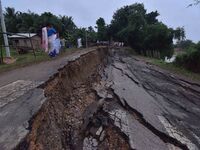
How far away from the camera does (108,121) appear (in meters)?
5.29

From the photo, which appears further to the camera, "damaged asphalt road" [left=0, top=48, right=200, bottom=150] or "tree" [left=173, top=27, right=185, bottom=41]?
"tree" [left=173, top=27, right=185, bottom=41]

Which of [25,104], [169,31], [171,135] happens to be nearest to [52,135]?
[25,104]

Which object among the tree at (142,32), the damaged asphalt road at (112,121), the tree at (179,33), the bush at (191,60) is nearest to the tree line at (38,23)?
the tree at (142,32)

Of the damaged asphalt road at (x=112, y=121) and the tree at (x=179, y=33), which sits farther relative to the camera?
the tree at (x=179, y=33)

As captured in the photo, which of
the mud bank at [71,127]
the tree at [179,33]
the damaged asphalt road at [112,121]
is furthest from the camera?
the tree at [179,33]

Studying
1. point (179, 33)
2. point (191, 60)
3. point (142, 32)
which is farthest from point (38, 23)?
point (191, 60)

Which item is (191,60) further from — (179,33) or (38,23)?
(38,23)

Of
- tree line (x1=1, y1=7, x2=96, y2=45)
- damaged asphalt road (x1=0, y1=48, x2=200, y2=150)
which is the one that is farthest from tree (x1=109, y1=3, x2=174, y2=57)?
damaged asphalt road (x1=0, y1=48, x2=200, y2=150)

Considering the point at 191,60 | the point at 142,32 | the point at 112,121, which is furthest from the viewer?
the point at 142,32

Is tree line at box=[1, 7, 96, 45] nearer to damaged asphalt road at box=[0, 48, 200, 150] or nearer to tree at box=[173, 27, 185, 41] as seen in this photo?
tree at box=[173, 27, 185, 41]

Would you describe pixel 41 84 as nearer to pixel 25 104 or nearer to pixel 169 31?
pixel 25 104

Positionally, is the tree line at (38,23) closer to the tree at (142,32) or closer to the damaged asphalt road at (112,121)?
the tree at (142,32)

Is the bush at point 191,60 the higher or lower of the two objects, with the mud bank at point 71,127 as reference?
lower

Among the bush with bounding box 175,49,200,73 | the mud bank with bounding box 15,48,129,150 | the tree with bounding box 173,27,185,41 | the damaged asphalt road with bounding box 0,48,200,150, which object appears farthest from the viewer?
the tree with bounding box 173,27,185,41
